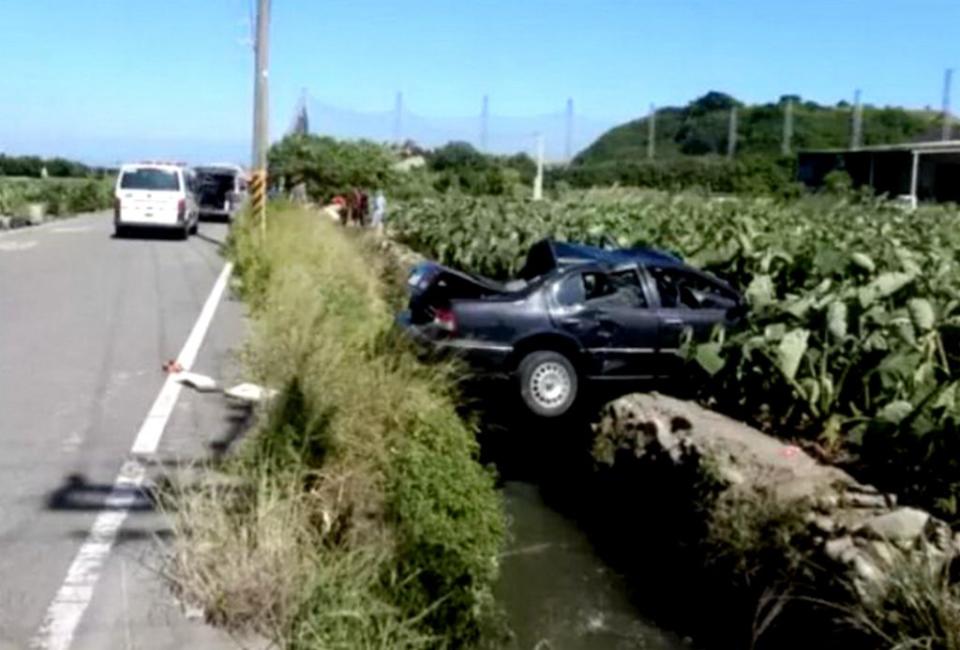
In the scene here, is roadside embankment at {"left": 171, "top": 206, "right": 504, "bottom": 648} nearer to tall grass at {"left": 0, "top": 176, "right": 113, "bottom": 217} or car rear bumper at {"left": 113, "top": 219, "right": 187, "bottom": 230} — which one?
car rear bumper at {"left": 113, "top": 219, "right": 187, "bottom": 230}

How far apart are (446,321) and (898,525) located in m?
5.61

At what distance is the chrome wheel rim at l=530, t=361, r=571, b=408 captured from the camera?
1226cm

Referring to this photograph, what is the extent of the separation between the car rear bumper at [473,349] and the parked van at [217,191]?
114 ft

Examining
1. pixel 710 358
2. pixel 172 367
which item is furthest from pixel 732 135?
pixel 710 358

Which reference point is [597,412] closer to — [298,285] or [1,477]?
[298,285]

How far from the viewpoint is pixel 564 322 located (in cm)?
1234

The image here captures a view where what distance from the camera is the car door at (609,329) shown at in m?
12.4

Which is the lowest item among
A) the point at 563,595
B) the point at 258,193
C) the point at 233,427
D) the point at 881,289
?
the point at 563,595

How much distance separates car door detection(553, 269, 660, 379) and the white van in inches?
928

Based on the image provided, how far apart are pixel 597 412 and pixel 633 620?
4.37 m

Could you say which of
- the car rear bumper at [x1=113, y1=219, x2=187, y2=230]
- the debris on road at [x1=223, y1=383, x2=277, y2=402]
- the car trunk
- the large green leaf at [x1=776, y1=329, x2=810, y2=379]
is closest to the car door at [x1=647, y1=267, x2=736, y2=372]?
Result: the large green leaf at [x1=776, y1=329, x2=810, y2=379]

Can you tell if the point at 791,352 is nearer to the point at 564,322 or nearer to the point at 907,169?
the point at 564,322

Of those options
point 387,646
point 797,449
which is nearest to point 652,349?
point 797,449

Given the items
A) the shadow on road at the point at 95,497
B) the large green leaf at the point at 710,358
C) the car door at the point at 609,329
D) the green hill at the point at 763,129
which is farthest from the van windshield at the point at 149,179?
the green hill at the point at 763,129
